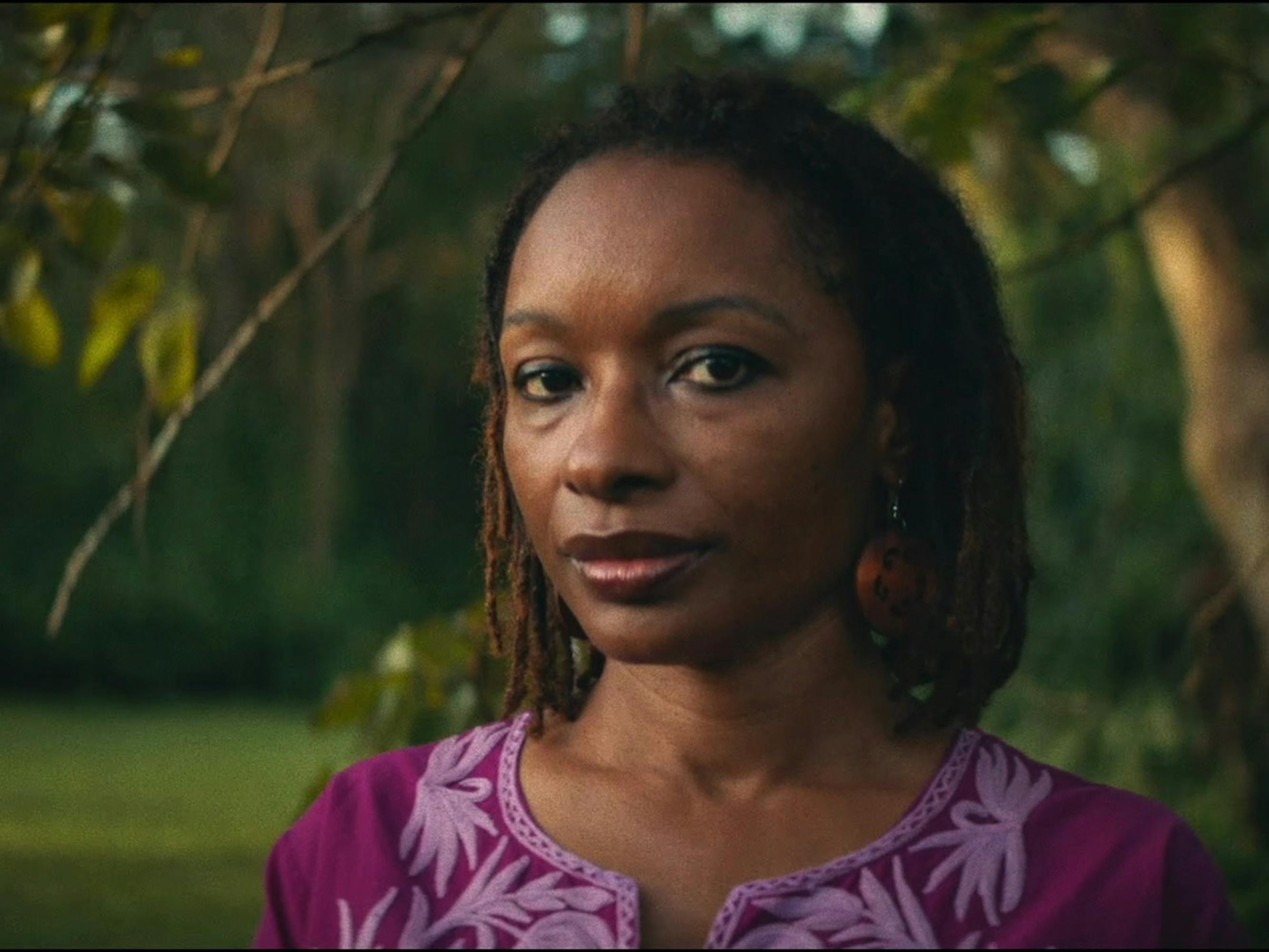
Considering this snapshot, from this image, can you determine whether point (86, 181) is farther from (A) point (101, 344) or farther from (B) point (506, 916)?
(B) point (506, 916)

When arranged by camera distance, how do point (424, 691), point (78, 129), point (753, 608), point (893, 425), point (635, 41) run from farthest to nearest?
1. point (424, 691)
2. point (635, 41)
3. point (78, 129)
4. point (893, 425)
5. point (753, 608)

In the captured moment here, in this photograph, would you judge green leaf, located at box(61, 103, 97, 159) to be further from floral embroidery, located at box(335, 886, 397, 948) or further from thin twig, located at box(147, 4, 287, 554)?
floral embroidery, located at box(335, 886, 397, 948)

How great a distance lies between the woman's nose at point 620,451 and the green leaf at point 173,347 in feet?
3.98

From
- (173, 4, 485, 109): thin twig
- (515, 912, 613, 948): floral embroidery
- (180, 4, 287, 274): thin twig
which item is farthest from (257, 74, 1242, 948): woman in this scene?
(180, 4, 287, 274): thin twig

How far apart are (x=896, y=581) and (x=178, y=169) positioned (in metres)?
1.22

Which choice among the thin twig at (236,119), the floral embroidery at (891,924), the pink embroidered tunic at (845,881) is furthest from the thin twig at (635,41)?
the floral embroidery at (891,924)

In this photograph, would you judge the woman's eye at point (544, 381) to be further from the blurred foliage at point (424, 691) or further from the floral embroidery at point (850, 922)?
the blurred foliage at point (424, 691)

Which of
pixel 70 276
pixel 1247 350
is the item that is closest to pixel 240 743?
pixel 70 276

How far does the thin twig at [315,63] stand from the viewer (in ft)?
8.21

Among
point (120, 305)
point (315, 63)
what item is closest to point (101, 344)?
point (120, 305)

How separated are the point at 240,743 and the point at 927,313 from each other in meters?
12.6

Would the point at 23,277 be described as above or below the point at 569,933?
above

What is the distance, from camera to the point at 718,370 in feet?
5.61

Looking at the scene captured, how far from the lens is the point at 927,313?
187cm
